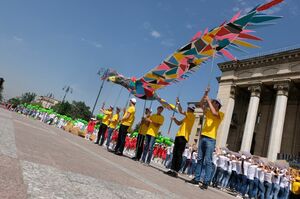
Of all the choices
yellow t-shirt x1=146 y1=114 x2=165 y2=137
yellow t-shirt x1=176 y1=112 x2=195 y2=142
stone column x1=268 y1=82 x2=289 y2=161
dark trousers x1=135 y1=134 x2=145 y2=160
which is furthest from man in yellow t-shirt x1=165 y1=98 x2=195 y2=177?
stone column x1=268 y1=82 x2=289 y2=161

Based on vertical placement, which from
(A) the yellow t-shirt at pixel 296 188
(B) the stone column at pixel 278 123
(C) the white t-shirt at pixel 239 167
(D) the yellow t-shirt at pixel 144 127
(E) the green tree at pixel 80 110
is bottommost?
(A) the yellow t-shirt at pixel 296 188

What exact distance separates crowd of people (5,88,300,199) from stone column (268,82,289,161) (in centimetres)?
1745

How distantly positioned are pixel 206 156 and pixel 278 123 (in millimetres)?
28220

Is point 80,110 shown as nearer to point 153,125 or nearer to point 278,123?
point 278,123

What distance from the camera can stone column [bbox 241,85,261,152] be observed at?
3538cm

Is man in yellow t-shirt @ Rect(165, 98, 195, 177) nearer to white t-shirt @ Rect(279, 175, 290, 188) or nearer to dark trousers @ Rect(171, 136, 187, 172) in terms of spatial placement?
dark trousers @ Rect(171, 136, 187, 172)

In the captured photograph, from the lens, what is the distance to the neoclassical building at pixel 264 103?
108 ft

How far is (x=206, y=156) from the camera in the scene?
661 cm

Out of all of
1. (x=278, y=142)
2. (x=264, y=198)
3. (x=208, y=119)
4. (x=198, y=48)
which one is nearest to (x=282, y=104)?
(x=278, y=142)

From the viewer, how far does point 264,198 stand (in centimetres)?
1227

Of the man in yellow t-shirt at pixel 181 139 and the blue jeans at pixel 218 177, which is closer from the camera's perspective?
the man in yellow t-shirt at pixel 181 139

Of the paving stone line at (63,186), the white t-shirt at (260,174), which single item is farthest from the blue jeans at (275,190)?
the paving stone line at (63,186)

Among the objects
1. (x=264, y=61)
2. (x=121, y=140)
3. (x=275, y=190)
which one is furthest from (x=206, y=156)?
(x=264, y=61)

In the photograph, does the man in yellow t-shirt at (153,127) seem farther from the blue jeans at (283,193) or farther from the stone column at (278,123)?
the stone column at (278,123)
